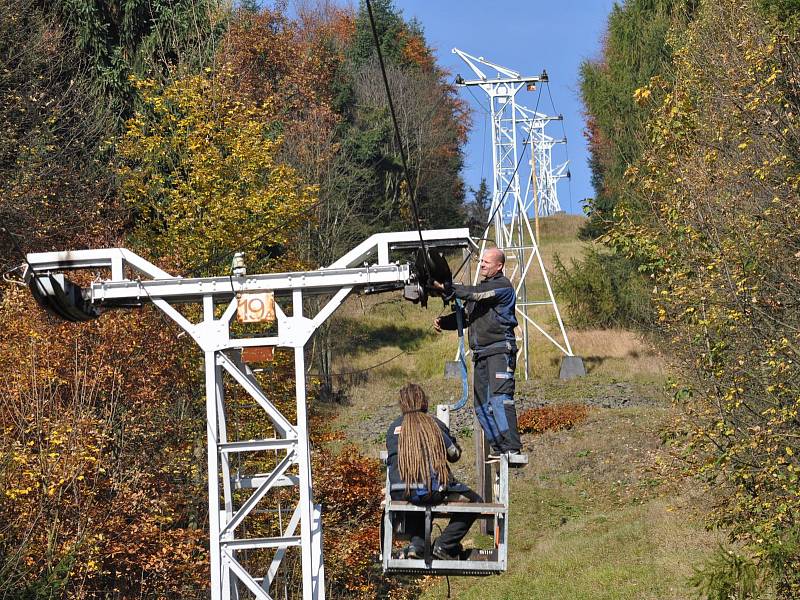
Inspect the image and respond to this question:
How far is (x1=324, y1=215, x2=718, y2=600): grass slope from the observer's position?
2034cm

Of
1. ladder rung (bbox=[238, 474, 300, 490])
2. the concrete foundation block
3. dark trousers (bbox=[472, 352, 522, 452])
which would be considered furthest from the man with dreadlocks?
the concrete foundation block

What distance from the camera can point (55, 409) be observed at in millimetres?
18688

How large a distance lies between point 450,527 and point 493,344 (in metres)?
1.59

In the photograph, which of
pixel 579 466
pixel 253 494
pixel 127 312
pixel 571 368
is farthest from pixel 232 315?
pixel 571 368

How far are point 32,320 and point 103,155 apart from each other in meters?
8.63

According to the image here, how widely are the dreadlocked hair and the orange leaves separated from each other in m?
23.5

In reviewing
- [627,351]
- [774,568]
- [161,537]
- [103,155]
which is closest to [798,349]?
[774,568]

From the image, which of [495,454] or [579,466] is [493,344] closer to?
→ [495,454]

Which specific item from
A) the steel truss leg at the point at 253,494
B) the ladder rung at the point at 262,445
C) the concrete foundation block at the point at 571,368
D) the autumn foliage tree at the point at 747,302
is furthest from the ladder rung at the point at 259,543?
the concrete foundation block at the point at 571,368

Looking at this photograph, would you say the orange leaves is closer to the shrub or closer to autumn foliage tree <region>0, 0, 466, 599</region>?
autumn foliage tree <region>0, 0, 466, 599</region>

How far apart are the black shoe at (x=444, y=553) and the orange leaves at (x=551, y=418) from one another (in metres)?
23.0

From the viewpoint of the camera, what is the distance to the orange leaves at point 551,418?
32625mm

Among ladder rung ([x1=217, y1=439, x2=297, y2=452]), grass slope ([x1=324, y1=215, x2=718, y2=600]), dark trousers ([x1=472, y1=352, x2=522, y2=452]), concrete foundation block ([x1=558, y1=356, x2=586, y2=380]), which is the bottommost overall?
grass slope ([x1=324, y1=215, x2=718, y2=600])

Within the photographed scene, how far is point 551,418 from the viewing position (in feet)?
108
